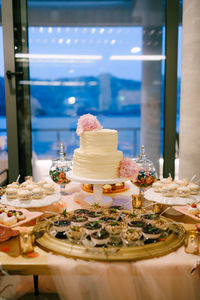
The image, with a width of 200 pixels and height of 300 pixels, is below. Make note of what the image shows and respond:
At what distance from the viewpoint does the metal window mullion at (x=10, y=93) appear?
269 cm

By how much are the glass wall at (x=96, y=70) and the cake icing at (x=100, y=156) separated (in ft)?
5.07

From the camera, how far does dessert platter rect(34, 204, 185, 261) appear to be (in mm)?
981

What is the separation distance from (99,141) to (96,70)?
1692 mm

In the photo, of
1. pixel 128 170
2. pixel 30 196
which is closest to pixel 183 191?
pixel 128 170

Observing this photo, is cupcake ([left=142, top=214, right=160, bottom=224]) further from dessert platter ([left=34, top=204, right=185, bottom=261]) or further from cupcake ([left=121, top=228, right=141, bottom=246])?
cupcake ([left=121, top=228, right=141, bottom=246])

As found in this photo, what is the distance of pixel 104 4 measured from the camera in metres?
2.85

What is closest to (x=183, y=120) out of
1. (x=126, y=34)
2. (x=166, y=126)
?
(x=166, y=126)

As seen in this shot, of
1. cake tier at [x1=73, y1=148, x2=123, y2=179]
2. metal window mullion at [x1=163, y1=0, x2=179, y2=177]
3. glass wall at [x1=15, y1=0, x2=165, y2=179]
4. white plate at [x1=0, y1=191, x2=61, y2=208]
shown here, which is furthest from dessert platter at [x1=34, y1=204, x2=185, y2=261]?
glass wall at [x1=15, y1=0, x2=165, y2=179]

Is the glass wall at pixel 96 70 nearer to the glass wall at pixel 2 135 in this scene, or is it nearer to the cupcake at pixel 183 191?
the glass wall at pixel 2 135

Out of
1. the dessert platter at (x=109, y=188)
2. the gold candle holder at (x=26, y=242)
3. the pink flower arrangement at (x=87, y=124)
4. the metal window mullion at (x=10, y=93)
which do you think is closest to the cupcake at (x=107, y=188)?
the dessert platter at (x=109, y=188)

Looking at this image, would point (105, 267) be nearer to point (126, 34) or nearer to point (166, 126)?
point (166, 126)

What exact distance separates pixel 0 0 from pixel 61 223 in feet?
8.20

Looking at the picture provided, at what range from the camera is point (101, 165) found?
1.45 meters

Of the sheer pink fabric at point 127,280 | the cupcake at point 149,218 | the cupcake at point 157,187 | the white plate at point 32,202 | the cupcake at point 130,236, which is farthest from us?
the cupcake at point 157,187
